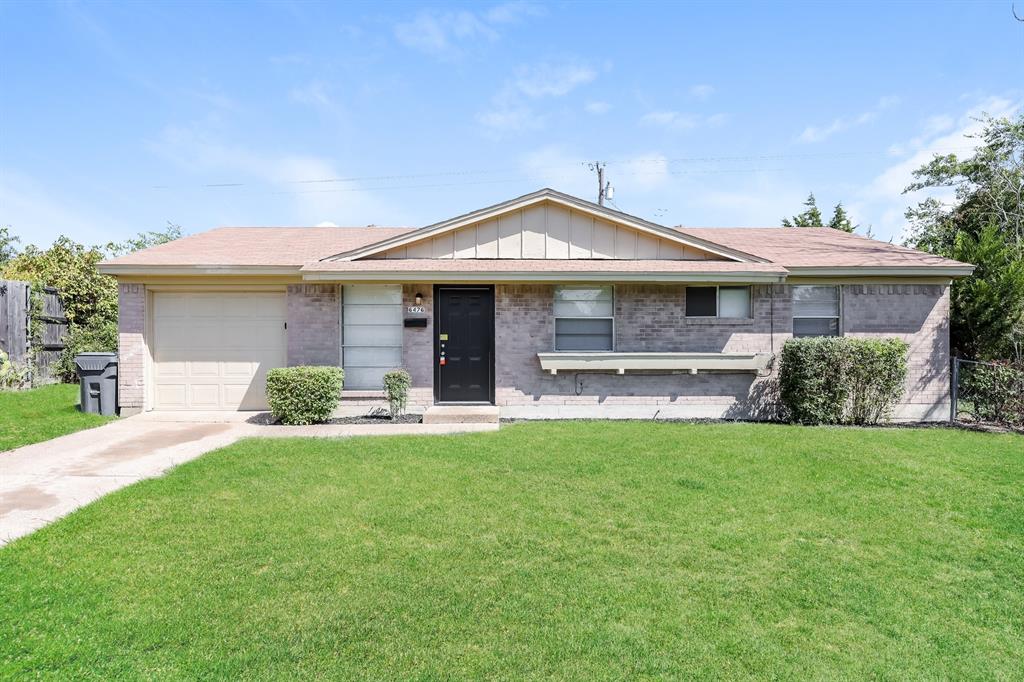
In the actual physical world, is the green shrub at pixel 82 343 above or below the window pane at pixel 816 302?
below

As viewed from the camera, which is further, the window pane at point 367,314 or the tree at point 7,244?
the tree at point 7,244

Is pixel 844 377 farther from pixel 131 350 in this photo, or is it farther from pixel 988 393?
pixel 131 350

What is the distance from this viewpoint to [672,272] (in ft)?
30.8

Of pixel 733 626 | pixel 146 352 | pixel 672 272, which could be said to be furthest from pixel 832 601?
pixel 146 352

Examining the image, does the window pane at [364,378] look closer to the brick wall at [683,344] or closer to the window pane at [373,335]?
the window pane at [373,335]

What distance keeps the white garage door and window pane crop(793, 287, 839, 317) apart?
1050cm

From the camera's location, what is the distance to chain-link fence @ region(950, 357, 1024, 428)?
8992 mm

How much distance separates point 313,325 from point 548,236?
499 cm

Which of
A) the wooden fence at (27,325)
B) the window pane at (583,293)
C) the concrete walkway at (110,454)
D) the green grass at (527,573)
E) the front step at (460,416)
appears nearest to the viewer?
the green grass at (527,573)

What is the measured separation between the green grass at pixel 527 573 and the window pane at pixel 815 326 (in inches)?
170

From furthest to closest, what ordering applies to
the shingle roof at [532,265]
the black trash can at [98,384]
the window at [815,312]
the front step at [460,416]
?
the window at [815,312] < the black trash can at [98,384] < the shingle roof at [532,265] < the front step at [460,416]

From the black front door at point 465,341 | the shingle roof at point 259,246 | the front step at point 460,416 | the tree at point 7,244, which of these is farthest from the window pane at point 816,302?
the tree at point 7,244

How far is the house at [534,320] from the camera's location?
980 cm

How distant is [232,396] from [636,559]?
9187mm
